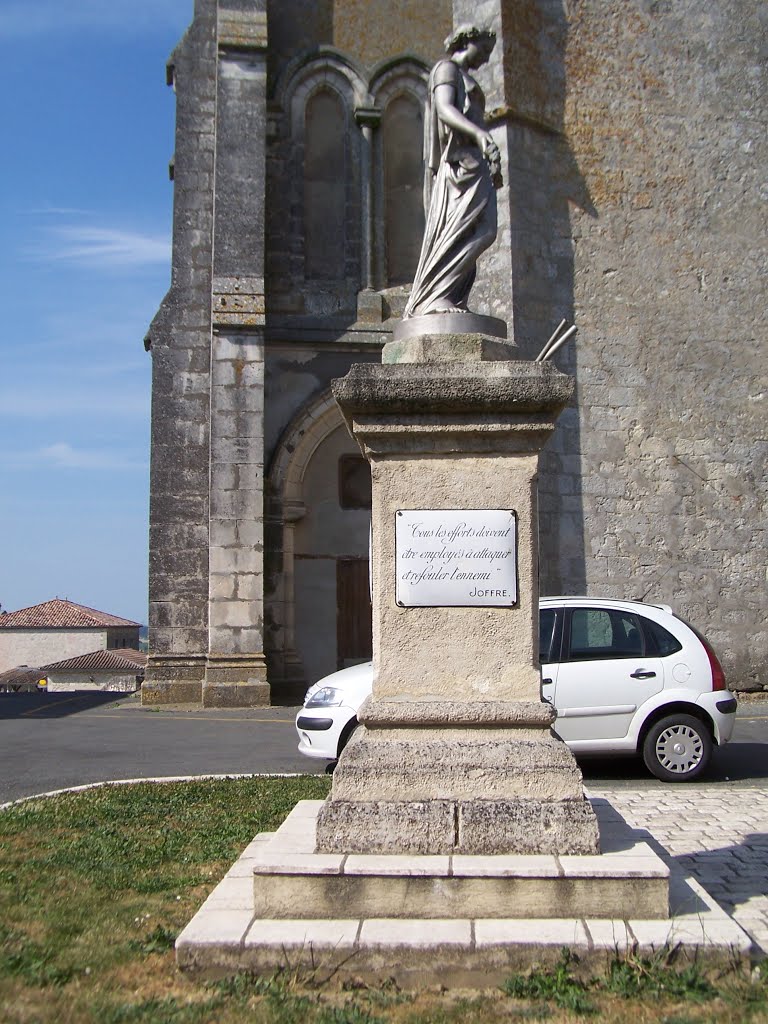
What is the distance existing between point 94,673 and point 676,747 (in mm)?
40933

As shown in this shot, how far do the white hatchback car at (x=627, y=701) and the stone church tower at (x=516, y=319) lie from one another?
5.85 m

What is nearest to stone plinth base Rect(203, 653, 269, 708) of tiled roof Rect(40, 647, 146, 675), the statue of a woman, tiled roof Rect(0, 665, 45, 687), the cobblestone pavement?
the cobblestone pavement

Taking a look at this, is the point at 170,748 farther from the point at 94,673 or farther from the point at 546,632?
the point at 94,673

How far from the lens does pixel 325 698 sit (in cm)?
859

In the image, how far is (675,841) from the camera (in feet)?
20.2

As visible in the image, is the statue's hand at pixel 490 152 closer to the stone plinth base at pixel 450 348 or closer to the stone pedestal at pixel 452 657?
→ the stone plinth base at pixel 450 348

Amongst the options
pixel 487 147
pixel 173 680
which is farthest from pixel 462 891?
pixel 173 680

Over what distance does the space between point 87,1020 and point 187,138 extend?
47.7 feet

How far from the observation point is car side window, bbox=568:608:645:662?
28.1 ft

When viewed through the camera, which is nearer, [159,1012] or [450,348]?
[159,1012]

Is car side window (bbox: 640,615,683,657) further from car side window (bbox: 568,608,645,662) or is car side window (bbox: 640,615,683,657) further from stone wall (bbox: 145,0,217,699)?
stone wall (bbox: 145,0,217,699)

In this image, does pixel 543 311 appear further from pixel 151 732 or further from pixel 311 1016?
pixel 311 1016

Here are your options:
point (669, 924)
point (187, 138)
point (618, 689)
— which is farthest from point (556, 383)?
point (187, 138)

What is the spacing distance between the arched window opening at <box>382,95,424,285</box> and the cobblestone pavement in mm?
10493
